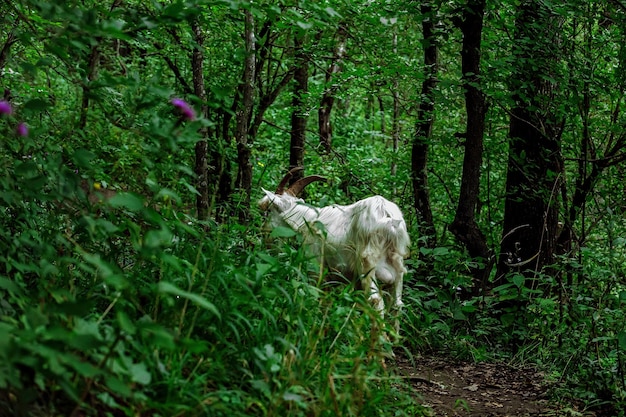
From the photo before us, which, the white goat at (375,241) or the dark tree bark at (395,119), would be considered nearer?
the white goat at (375,241)

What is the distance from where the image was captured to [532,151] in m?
7.92

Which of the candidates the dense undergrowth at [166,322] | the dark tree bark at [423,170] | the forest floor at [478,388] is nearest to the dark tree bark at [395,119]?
Answer: the dark tree bark at [423,170]

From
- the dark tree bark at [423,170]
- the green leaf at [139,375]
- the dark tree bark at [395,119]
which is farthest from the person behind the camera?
the dark tree bark at [395,119]

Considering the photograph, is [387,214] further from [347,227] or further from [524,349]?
Answer: [524,349]

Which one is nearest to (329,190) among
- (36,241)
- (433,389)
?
(433,389)

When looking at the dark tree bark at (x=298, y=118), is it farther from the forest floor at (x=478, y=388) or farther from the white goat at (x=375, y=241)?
the forest floor at (x=478, y=388)

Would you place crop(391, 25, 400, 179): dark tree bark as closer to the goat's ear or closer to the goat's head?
the goat's head

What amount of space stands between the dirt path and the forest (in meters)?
0.03

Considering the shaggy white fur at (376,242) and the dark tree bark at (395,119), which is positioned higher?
the dark tree bark at (395,119)

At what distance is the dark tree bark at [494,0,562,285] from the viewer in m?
6.98

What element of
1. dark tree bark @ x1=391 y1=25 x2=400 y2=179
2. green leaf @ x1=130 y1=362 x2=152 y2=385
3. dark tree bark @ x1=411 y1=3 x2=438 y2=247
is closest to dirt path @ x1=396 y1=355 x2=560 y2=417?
green leaf @ x1=130 y1=362 x2=152 y2=385

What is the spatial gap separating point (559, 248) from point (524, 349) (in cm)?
213

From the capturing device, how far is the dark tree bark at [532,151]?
22.9 ft

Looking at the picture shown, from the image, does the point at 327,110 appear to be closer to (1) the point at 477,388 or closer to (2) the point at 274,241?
(2) the point at 274,241
